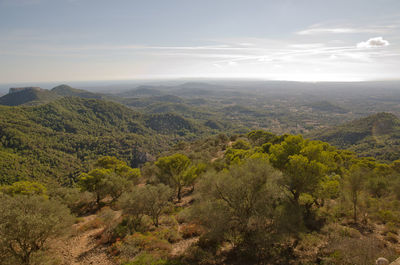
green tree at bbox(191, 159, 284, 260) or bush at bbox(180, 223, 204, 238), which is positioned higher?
green tree at bbox(191, 159, 284, 260)

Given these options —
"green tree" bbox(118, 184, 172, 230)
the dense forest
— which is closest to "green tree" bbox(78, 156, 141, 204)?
the dense forest

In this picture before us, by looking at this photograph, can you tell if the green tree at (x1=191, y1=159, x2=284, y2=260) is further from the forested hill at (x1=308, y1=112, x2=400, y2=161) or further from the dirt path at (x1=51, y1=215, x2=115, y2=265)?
the forested hill at (x1=308, y1=112, x2=400, y2=161)

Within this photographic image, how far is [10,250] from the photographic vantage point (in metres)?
11.2

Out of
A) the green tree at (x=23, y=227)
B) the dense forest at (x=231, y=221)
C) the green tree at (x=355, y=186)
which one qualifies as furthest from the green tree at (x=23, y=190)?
the green tree at (x=355, y=186)

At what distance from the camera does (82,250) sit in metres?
15.9

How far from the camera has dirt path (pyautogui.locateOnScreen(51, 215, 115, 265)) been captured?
14243 mm

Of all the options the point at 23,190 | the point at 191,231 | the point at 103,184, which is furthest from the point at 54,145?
the point at 191,231

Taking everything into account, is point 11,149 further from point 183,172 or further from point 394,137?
point 394,137

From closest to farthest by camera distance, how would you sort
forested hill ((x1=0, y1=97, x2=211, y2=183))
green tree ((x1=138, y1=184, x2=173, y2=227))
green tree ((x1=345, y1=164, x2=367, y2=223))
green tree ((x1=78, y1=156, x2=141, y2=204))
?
green tree ((x1=345, y1=164, x2=367, y2=223)), green tree ((x1=138, y1=184, x2=173, y2=227)), green tree ((x1=78, y1=156, x2=141, y2=204)), forested hill ((x1=0, y1=97, x2=211, y2=183))

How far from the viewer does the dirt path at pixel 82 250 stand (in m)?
14.2

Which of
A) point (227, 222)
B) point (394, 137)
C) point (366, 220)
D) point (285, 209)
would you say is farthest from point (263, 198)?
point (394, 137)

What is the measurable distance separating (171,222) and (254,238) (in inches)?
403

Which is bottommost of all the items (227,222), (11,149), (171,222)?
(11,149)

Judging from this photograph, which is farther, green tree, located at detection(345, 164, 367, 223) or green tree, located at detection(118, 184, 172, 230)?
green tree, located at detection(118, 184, 172, 230)
